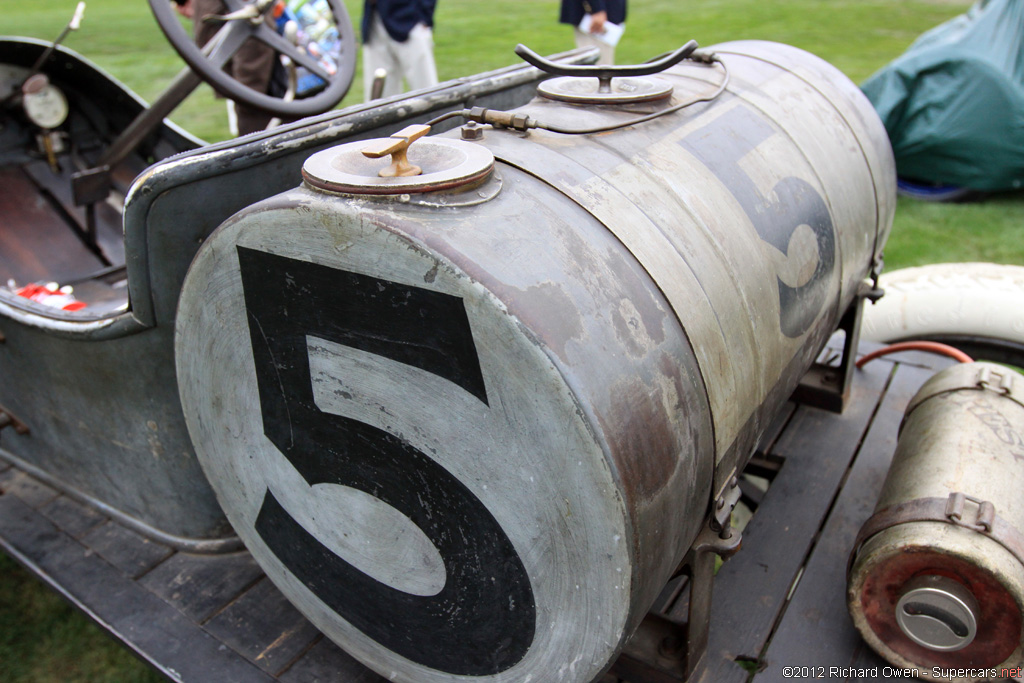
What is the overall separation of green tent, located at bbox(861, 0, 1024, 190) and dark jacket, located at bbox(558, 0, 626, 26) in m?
1.79

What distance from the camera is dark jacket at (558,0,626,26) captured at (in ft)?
17.5

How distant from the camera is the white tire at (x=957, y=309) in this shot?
266 centimetres

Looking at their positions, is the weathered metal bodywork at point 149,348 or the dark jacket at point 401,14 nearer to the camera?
the weathered metal bodywork at point 149,348

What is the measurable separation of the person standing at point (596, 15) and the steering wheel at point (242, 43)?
2976 millimetres

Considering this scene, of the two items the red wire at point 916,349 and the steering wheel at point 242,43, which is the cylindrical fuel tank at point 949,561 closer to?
the red wire at point 916,349

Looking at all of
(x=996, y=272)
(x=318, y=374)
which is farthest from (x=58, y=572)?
(x=996, y=272)

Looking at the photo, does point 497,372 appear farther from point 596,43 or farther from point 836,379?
point 596,43

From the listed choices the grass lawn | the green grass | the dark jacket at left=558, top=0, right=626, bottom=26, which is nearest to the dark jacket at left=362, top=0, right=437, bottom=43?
the dark jacket at left=558, top=0, right=626, bottom=26

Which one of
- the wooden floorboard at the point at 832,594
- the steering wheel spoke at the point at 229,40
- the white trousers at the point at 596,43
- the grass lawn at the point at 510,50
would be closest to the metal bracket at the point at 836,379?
the wooden floorboard at the point at 832,594

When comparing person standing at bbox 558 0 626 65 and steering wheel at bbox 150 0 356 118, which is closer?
steering wheel at bbox 150 0 356 118

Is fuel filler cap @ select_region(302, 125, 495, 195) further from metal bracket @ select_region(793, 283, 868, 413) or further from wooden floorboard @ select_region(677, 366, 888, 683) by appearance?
metal bracket @ select_region(793, 283, 868, 413)

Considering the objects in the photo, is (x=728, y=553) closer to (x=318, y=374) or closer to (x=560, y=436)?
(x=560, y=436)

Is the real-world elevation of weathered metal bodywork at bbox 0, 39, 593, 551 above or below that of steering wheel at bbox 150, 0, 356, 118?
below

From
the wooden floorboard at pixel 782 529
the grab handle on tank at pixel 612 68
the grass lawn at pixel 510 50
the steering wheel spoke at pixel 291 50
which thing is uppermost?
the grab handle on tank at pixel 612 68
